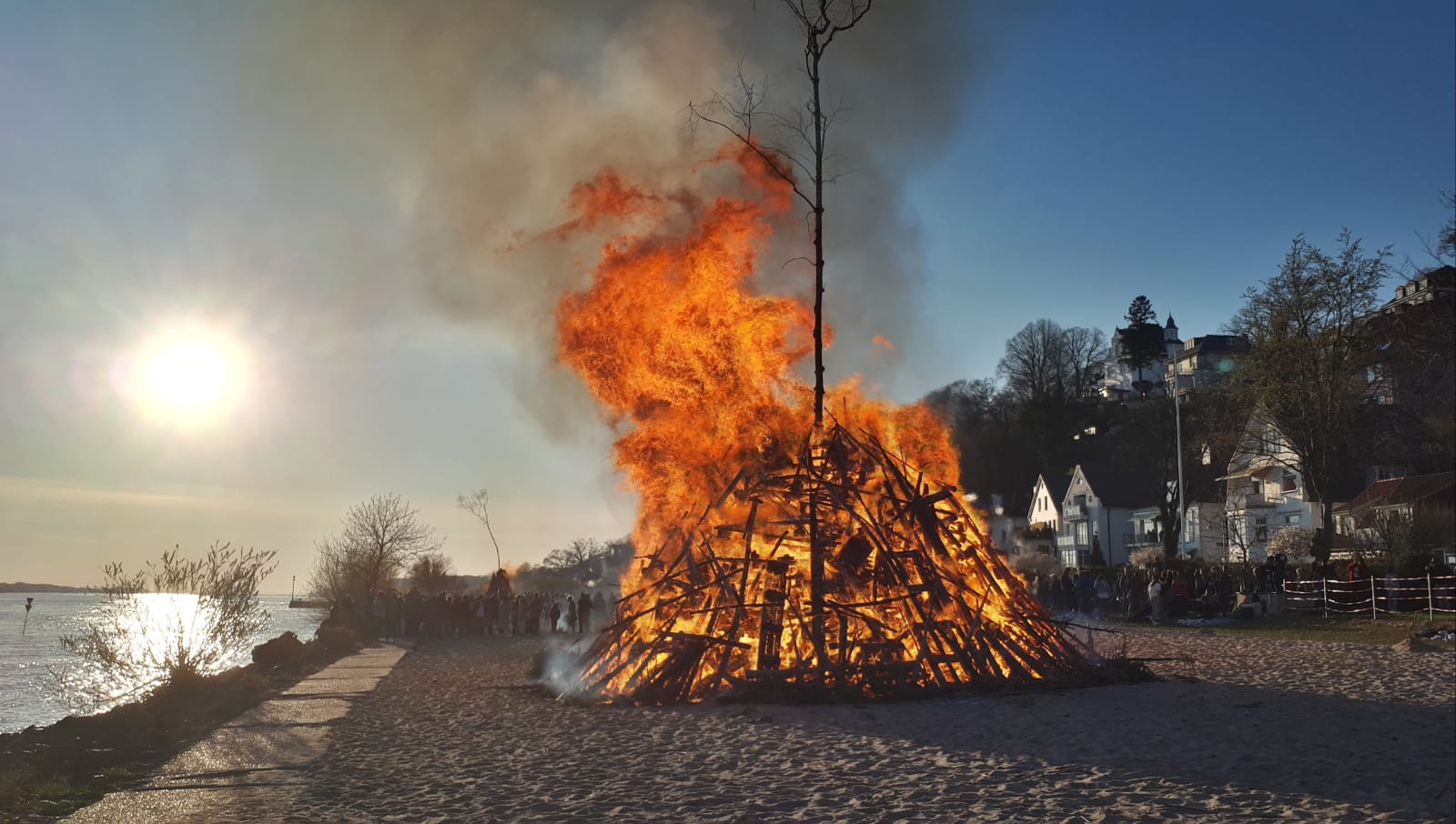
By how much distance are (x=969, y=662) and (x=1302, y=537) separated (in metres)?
38.0

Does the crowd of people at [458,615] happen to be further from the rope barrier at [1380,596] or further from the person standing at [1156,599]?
the rope barrier at [1380,596]

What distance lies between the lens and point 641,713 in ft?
41.6

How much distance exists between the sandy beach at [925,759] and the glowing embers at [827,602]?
0.73 m

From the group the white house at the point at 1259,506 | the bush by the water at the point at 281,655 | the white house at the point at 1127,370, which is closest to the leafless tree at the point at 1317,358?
the white house at the point at 1259,506

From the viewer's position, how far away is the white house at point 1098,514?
7044cm

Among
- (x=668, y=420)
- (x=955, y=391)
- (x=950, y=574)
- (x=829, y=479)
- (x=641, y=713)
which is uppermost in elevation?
(x=955, y=391)

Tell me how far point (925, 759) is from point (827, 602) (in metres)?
4.74

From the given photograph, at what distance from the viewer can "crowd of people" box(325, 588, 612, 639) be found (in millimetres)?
33625

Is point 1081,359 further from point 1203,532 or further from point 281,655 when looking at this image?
point 281,655

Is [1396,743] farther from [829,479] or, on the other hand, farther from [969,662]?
[829,479]

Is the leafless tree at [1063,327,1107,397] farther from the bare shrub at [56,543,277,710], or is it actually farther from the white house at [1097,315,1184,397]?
the bare shrub at [56,543,277,710]

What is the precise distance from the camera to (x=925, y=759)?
9.24 meters

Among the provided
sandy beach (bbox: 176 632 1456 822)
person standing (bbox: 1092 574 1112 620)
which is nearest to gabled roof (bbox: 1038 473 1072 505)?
person standing (bbox: 1092 574 1112 620)

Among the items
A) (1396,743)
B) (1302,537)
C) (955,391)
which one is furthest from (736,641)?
(955,391)
